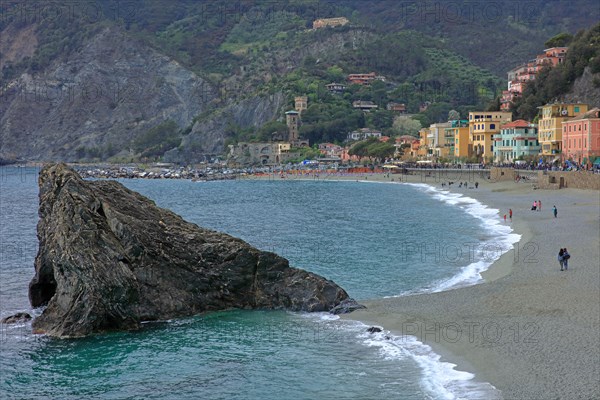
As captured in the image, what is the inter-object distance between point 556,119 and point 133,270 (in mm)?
71867

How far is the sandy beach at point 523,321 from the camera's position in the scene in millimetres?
17078

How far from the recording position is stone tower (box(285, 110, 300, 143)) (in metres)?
175

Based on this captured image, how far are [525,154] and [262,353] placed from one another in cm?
8084

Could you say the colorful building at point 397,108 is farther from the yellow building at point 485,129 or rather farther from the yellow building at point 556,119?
the yellow building at point 556,119

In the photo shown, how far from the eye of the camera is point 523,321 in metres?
21.5

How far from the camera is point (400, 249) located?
128ft

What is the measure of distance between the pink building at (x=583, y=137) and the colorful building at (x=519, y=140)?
412 inches

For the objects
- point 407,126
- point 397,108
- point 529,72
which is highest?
point 529,72

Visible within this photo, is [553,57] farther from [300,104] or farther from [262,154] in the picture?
[300,104]

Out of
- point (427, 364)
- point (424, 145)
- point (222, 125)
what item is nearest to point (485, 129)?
point (424, 145)

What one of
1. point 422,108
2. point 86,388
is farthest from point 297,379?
point 422,108

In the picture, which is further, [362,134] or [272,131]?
[272,131]

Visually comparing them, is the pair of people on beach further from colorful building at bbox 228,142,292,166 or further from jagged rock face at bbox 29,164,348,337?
colorful building at bbox 228,142,292,166

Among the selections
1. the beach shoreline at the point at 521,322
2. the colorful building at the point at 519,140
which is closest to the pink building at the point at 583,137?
the colorful building at the point at 519,140
